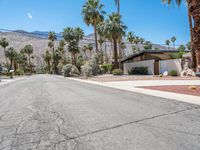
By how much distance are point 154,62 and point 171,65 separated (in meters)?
5.24

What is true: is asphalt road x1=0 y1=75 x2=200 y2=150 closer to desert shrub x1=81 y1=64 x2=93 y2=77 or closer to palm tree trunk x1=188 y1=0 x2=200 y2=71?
palm tree trunk x1=188 y1=0 x2=200 y2=71

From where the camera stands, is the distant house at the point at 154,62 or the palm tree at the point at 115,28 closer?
the distant house at the point at 154,62

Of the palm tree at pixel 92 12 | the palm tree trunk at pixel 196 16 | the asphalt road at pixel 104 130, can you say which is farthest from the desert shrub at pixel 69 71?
the asphalt road at pixel 104 130

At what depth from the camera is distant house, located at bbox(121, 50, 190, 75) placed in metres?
31.6

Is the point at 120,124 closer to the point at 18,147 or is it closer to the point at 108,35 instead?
the point at 18,147

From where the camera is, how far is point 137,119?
21.6 feet

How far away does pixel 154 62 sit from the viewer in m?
36.8

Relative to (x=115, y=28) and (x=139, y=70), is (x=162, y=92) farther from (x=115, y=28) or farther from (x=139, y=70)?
(x=115, y=28)

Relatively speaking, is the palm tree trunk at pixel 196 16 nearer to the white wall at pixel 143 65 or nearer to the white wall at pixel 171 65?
the white wall at pixel 171 65

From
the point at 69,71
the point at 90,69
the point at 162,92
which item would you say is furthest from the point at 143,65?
the point at 162,92

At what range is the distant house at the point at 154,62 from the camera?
3163 centimetres

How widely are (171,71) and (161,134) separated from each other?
27.1 metres

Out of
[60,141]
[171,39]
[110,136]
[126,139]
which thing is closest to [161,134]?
[126,139]

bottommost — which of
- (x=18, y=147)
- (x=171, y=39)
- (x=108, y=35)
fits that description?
(x=18, y=147)
